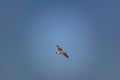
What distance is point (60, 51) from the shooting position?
359 inches
